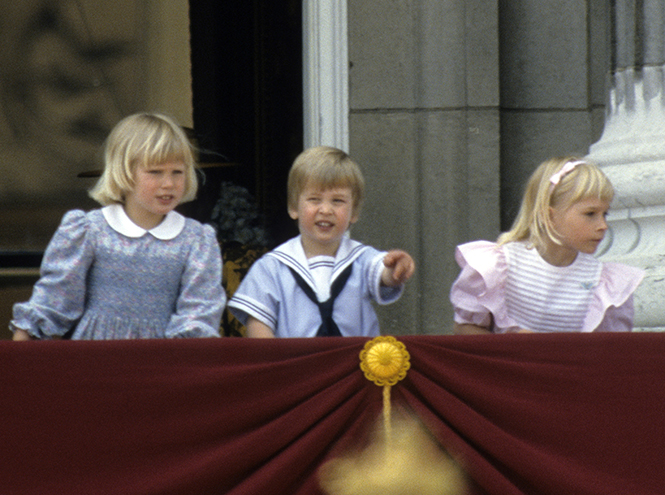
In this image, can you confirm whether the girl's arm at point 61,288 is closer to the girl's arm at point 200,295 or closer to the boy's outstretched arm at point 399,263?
the girl's arm at point 200,295

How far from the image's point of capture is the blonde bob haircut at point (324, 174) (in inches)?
123

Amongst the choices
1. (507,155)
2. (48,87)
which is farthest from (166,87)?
(507,155)

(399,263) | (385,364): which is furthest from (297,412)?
(399,263)

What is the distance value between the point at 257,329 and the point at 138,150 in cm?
69

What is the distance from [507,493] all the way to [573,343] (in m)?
0.40

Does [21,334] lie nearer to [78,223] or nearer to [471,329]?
[78,223]

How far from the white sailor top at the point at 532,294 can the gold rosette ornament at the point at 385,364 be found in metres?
0.80

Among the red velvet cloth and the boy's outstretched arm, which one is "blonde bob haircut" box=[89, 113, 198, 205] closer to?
the boy's outstretched arm

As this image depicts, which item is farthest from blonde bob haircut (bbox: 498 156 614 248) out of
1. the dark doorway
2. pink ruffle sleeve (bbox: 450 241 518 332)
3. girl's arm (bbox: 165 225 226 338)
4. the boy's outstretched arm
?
the dark doorway

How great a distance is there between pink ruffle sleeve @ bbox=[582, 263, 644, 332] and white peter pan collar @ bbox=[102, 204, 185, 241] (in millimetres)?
1366

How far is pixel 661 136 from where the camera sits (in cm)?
412

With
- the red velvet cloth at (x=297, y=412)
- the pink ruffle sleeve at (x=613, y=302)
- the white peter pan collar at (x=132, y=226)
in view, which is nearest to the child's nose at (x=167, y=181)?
the white peter pan collar at (x=132, y=226)

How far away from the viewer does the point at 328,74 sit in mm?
4703

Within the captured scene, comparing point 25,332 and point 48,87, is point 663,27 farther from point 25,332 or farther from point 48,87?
point 48,87
